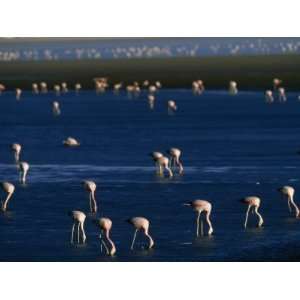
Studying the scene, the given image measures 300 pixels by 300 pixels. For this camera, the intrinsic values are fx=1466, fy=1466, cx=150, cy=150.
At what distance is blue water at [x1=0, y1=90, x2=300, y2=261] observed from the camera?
1388 inches

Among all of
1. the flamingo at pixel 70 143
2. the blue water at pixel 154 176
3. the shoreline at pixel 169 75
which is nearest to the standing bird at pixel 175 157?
the blue water at pixel 154 176

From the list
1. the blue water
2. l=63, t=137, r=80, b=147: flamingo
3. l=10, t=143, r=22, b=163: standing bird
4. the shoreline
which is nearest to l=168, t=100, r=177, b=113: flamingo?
the blue water

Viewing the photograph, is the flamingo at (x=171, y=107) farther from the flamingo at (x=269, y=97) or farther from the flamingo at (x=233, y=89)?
the flamingo at (x=233, y=89)

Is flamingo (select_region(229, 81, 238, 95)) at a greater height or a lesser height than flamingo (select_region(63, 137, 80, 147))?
greater

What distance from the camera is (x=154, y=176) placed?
4834 centimetres

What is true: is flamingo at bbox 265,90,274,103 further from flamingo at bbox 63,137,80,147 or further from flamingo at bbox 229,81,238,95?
flamingo at bbox 63,137,80,147

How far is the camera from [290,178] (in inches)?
1874

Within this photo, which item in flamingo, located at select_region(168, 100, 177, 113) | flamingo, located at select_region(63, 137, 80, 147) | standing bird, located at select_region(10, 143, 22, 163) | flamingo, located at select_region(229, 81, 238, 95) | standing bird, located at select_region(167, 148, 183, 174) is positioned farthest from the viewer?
flamingo, located at select_region(229, 81, 238, 95)

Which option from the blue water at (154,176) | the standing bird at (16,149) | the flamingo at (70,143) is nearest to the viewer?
the blue water at (154,176)

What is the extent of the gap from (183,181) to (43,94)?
58.1 m

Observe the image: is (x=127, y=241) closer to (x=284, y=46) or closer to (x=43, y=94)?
(x=43, y=94)

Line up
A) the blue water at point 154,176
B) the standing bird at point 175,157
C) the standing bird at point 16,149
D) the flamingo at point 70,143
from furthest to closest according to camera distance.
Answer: the flamingo at point 70,143
the standing bird at point 16,149
the standing bird at point 175,157
the blue water at point 154,176

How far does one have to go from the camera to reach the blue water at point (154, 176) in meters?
35.2

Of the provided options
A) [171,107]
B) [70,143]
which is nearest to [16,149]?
[70,143]
